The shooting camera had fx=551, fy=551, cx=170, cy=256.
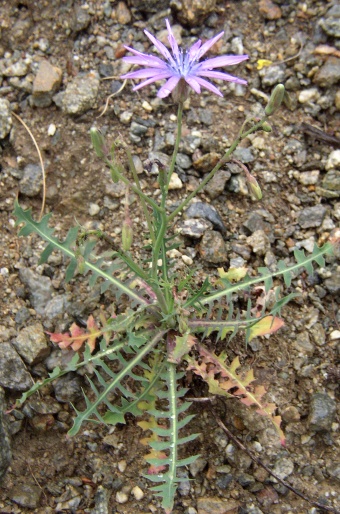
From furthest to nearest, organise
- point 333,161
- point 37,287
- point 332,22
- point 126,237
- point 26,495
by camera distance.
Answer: point 332,22 < point 333,161 < point 37,287 < point 26,495 < point 126,237

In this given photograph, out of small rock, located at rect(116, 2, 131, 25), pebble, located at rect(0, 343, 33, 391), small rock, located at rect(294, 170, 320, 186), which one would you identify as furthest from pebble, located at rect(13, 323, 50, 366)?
small rock, located at rect(116, 2, 131, 25)

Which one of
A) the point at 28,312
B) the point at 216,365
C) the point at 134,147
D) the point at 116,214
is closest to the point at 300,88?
the point at 134,147

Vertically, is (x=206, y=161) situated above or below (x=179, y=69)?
above

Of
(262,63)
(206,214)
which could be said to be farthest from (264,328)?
(262,63)

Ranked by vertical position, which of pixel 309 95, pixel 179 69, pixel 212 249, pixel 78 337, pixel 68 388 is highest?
pixel 309 95

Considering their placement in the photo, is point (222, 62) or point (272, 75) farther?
point (272, 75)

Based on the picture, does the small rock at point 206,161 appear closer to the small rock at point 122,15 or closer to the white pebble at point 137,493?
the small rock at point 122,15

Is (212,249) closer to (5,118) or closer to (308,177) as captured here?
(308,177)

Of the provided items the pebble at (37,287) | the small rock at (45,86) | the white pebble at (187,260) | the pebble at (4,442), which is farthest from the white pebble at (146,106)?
the pebble at (4,442)

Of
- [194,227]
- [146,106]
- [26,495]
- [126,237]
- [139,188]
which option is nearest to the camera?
[126,237]
